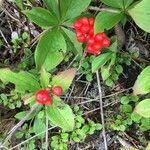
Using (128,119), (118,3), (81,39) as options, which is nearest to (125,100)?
(128,119)

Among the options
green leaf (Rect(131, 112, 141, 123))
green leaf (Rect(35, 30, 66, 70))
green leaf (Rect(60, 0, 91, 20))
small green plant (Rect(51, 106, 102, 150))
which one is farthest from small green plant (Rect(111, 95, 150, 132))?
green leaf (Rect(60, 0, 91, 20))

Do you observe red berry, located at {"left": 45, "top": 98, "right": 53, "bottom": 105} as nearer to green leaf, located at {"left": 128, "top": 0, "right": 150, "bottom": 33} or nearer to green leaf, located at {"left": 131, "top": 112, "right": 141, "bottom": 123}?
green leaf, located at {"left": 131, "top": 112, "right": 141, "bottom": 123}

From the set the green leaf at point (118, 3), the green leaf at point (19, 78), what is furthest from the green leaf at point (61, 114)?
the green leaf at point (118, 3)

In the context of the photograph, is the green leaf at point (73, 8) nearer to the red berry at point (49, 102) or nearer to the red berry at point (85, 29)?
the red berry at point (85, 29)

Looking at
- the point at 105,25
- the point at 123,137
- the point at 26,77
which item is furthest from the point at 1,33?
the point at 123,137

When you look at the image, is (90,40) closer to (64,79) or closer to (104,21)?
(104,21)

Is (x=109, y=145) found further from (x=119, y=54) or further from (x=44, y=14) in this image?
(x=44, y=14)
